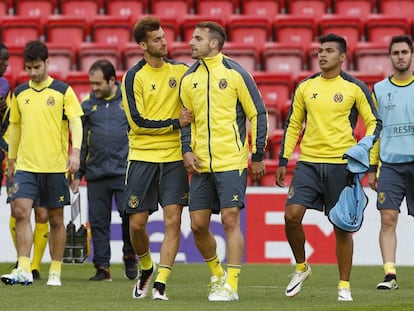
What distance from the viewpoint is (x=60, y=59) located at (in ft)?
59.5

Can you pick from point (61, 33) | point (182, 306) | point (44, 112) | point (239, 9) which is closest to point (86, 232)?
point (44, 112)

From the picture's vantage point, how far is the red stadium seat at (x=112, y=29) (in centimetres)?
1878

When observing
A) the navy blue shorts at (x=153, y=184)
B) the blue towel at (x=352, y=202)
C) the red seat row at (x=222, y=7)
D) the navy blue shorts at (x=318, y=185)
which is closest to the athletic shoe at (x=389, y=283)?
the navy blue shorts at (x=318, y=185)

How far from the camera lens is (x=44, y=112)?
35.6 feet

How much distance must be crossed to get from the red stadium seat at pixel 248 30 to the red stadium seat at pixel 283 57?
2.50 feet

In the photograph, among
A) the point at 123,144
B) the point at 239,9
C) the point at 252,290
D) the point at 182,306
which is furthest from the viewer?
the point at 239,9

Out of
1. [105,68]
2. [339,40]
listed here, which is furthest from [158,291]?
[105,68]

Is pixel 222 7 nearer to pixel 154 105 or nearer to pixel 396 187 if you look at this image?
pixel 396 187

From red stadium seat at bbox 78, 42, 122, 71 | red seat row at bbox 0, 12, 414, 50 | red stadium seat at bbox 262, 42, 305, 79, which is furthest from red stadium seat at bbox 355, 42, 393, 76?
red stadium seat at bbox 78, 42, 122, 71

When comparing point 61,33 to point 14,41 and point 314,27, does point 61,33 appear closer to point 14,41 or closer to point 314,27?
point 14,41

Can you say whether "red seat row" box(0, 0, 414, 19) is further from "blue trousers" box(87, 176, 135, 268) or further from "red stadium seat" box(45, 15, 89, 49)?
"blue trousers" box(87, 176, 135, 268)

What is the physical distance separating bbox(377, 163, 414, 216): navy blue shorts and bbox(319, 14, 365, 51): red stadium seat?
7.30 metres

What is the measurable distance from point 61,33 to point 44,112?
8.19 meters

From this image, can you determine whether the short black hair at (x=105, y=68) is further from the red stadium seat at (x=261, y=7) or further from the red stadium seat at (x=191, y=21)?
the red stadium seat at (x=261, y=7)
